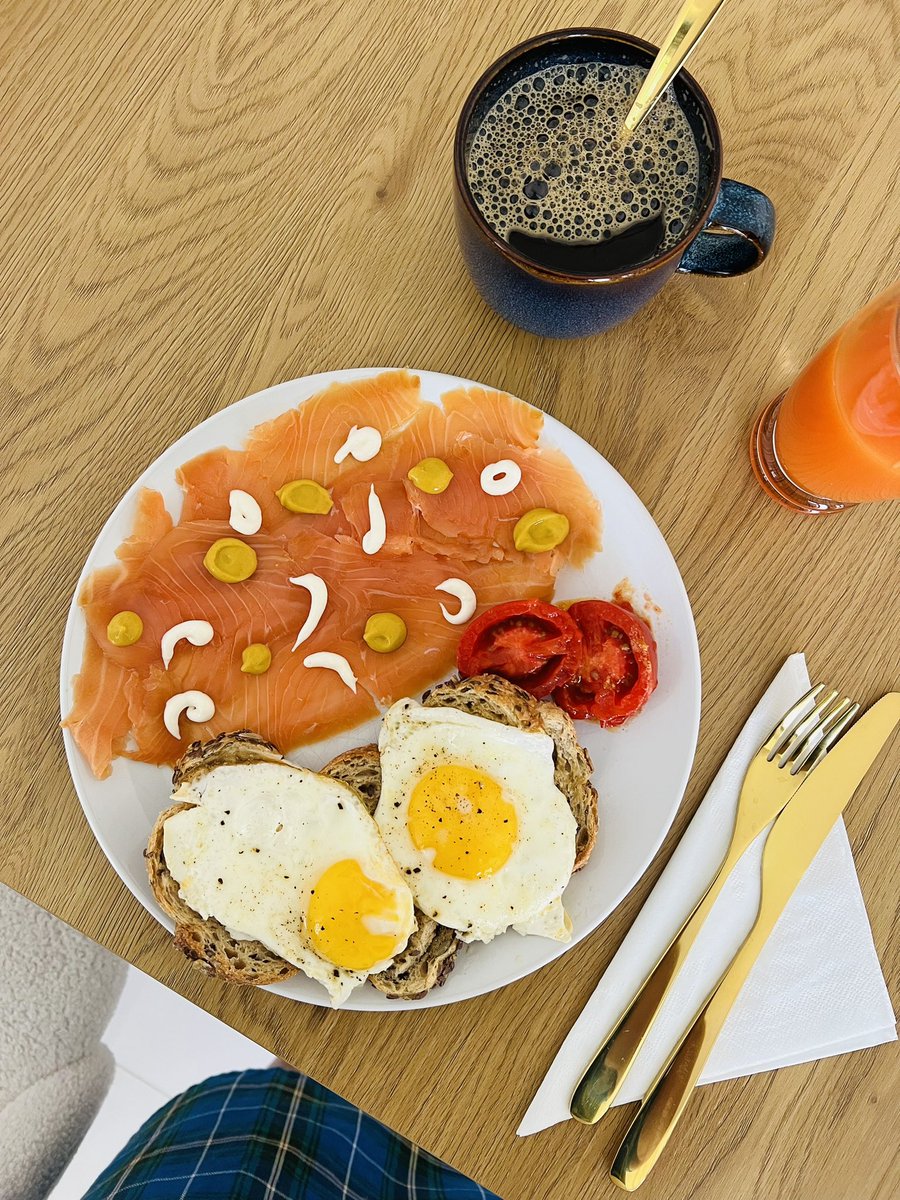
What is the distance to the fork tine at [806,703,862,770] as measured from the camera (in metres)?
1.46

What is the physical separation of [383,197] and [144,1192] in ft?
7.40

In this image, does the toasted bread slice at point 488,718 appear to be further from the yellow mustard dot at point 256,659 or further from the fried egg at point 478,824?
the yellow mustard dot at point 256,659

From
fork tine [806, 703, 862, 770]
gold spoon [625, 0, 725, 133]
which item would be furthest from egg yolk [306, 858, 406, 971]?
gold spoon [625, 0, 725, 133]

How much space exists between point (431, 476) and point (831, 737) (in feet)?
2.67

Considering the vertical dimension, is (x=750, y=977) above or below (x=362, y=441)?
below

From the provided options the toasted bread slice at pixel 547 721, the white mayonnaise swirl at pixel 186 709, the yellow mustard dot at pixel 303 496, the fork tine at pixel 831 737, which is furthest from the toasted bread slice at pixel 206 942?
the fork tine at pixel 831 737

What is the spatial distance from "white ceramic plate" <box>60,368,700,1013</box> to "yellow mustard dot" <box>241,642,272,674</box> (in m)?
0.16

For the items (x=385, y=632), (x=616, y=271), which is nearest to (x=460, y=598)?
(x=385, y=632)

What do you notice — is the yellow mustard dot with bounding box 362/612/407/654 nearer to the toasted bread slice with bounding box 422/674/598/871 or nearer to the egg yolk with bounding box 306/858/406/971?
the toasted bread slice with bounding box 422/674/598/871

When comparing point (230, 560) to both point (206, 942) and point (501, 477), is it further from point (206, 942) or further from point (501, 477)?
point (206, 942)

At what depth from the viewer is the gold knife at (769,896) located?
4.57ft

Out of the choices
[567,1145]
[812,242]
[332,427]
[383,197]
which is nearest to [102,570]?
[332,427]

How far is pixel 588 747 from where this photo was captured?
1.43 meters

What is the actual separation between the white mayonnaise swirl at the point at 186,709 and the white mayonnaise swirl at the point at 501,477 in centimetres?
59
